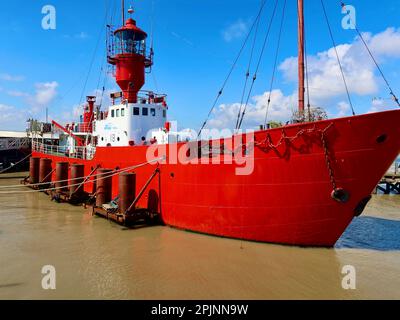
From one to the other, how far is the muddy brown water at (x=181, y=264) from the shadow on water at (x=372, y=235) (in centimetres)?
3

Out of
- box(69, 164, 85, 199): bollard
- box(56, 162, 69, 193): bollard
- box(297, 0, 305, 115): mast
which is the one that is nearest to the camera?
box(297, 0, 305, 115): mast

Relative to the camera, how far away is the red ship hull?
747 cm

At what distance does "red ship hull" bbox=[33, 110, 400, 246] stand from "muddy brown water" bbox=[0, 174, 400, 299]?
1.93 ft

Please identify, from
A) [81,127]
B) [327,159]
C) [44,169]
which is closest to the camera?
[327,159]

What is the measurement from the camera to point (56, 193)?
16.4 m

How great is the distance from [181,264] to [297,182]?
3.90 meters

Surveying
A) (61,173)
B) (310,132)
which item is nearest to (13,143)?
(61,173)

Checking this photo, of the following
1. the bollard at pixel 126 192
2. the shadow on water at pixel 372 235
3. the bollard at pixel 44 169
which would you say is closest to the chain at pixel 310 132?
the shadow on water at pixel 372 235

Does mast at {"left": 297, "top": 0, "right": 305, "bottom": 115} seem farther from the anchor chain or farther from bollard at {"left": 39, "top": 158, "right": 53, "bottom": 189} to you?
bollard at {"left": 39, "top": 158, "right": 53, "bottom": 189}

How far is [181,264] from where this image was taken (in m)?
7.59

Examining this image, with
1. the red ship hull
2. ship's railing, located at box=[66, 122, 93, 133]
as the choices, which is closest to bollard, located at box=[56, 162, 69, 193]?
ship's railing, located at box=[66, 122, 93, 133]

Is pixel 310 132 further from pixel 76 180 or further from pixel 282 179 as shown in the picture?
pixel 76 180
